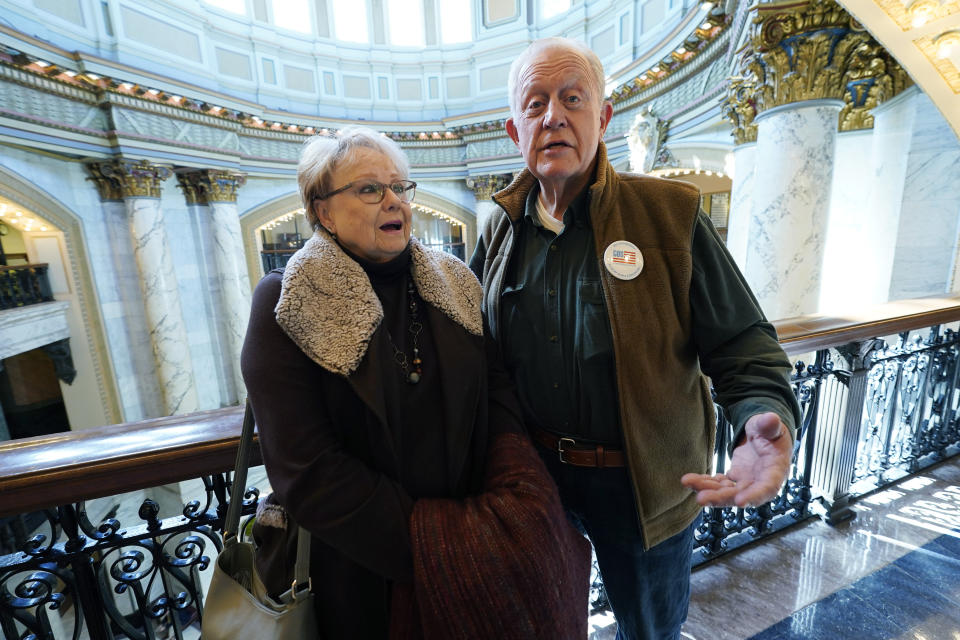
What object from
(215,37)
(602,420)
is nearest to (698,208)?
(602,420)

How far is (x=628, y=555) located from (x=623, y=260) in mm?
780

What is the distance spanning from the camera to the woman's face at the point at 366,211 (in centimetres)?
95

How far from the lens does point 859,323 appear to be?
1784mm

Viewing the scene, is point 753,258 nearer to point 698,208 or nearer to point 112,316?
point 698,208

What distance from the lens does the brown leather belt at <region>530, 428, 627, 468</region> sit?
106 cm

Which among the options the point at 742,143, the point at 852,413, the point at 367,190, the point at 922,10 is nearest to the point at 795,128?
the point at 922,10

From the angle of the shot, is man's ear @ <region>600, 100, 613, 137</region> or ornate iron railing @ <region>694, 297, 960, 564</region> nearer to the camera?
man's ear @ <region>600, 100, 613, 137</region>

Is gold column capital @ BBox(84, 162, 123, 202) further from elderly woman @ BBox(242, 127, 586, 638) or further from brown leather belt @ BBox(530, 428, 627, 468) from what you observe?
brown leather belt @ BBox(530, 428, 627, 468)

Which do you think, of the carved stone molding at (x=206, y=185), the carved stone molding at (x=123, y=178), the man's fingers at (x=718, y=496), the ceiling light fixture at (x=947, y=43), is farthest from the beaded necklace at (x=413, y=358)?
the carved stone molding at (x=206, y=185)

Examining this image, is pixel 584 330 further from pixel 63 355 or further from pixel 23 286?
pixel 63 355

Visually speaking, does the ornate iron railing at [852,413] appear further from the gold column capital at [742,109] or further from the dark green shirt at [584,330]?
the gold column capital at [742,109]

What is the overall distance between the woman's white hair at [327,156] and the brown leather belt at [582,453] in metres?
0.83

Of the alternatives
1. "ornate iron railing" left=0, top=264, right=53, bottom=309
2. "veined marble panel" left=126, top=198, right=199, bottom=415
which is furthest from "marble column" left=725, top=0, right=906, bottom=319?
"ornate iron railing" left=0, top=264, right=53, bottom=309

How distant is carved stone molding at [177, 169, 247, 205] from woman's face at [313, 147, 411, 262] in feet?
31.0
